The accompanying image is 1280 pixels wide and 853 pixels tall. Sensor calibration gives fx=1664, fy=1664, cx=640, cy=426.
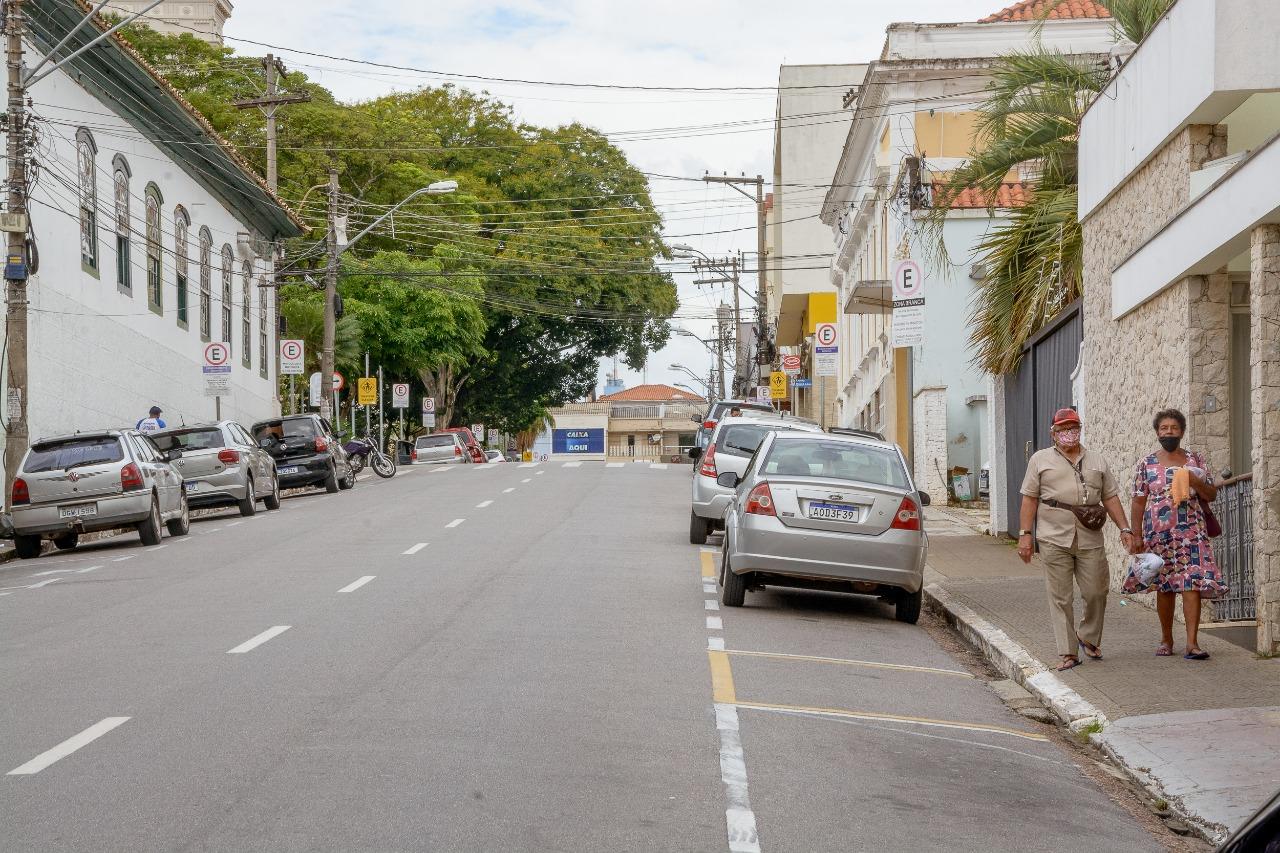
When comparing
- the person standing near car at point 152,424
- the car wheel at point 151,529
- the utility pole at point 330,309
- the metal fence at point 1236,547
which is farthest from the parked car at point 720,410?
the metal fence at point 1236,547

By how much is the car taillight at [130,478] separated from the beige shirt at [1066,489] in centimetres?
1411

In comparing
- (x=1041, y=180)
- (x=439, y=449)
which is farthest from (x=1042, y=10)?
(x=439, y=449)

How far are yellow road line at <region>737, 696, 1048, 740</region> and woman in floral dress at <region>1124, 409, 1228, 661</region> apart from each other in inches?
87.5

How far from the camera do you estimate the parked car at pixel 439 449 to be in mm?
53844

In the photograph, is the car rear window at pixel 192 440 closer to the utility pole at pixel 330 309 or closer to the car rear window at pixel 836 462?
the car rear window at pixel 836 462

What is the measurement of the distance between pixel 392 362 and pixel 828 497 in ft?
150

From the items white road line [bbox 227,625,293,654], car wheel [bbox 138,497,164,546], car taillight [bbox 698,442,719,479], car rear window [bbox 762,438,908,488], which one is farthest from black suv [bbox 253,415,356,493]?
white road line [bbox 227,625,293,654]

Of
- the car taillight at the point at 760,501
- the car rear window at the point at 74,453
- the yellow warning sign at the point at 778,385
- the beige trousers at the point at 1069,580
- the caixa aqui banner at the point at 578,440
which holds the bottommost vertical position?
the caixa aqui banner at the point at 578,440

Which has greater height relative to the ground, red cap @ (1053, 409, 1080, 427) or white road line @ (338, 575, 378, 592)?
red cap @ (1053, 409, 1080, 427)

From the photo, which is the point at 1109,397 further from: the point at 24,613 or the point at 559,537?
the point at 24,613

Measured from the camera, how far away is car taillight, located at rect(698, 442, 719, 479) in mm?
20969

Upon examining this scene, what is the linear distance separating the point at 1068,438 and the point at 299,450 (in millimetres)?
24959

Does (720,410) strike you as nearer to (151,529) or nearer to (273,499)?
(273,499)

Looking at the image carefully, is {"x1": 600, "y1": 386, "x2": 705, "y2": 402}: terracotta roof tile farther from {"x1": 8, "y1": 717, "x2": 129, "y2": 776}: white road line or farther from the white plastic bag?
{"x1": 8, "y1": 717, "x2": 129, "y2": 776}: white road line
